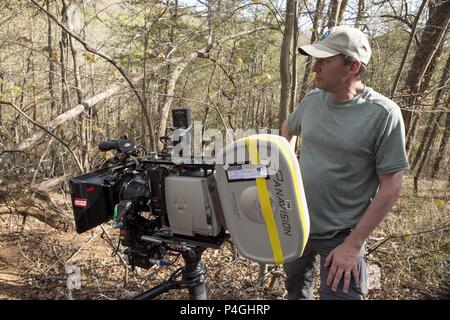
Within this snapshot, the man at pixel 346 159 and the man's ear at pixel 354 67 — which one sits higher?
the man's ear at pixel 354 67

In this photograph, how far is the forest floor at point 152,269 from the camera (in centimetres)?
279

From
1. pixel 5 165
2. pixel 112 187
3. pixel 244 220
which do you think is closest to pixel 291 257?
pixel 244 220

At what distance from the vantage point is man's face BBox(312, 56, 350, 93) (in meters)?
1.49

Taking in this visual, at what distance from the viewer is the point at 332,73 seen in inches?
59.2

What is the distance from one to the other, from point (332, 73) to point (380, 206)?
618 mm

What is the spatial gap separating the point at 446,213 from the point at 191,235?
13.4 ft

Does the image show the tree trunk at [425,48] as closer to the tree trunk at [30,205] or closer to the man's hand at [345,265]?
the man's hand at [345,265]

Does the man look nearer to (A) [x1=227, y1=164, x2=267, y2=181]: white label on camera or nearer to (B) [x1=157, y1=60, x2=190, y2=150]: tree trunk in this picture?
(A) [x1=227, y1=164, x2=267, y2=181]: white label on camera

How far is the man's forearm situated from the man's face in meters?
0.47

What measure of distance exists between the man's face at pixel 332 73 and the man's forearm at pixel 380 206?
47cm

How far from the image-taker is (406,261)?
3170 mm

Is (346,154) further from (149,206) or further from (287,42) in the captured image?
(287,42)

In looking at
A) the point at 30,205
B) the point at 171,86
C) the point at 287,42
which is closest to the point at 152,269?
the point at 30,205

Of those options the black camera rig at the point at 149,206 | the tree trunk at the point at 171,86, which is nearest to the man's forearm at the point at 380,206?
the black camera rig at the point at 149,206
